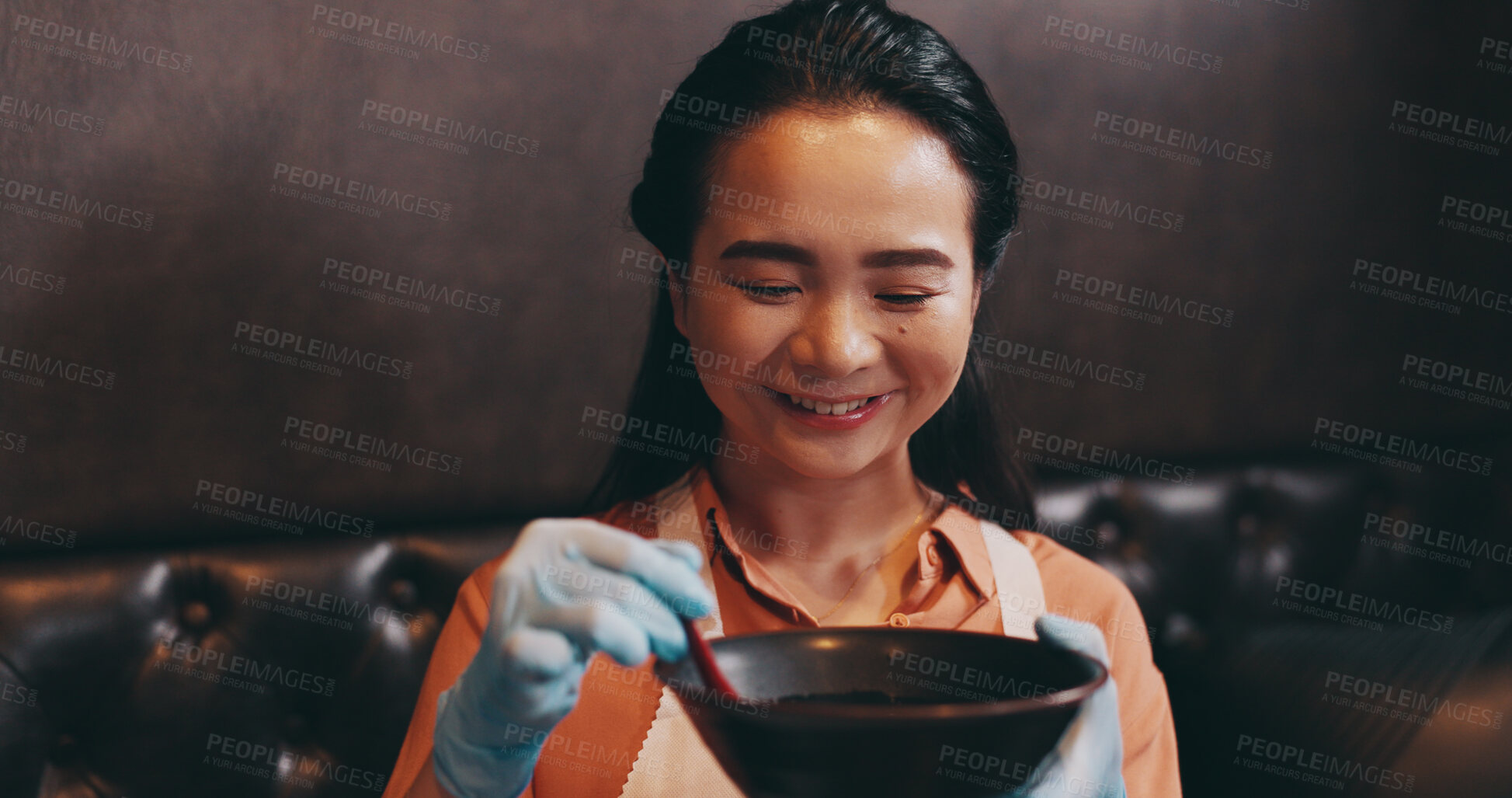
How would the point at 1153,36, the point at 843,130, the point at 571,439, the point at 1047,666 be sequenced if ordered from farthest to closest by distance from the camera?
the point at 1153,36
the point at 571,439
the point at 843,130
the point at 1047,666

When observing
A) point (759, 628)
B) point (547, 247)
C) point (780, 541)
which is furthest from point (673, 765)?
point (547, 247)

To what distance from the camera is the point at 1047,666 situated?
783 millimetres

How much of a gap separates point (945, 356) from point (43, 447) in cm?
121

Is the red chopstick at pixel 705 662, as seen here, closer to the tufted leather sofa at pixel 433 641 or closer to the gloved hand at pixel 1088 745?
Answer: the gloved hand at pixel 1088 745

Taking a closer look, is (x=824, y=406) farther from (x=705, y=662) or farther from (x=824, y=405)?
(x=705, y=662)

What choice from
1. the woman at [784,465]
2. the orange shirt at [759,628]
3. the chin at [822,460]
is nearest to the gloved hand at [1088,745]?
the woman at [784,465]

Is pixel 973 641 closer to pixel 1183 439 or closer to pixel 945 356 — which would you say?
pixel 945 356

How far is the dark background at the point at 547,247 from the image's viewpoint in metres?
1.41

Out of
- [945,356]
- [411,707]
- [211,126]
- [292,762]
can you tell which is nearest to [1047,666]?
[945,356]

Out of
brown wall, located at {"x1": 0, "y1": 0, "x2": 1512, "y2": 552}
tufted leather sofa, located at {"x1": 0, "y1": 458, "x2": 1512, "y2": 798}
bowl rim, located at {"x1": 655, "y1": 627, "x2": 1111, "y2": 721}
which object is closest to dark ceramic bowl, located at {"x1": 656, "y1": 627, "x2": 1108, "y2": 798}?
bowl rim, located at {"x1": 655, "y1": 627, "x2": 1111, "y2": 721}

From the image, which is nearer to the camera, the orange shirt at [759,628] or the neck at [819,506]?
the orange shirt at [759,628]

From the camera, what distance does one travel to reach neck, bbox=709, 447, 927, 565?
1.24 meters

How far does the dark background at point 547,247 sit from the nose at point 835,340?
2.24ft

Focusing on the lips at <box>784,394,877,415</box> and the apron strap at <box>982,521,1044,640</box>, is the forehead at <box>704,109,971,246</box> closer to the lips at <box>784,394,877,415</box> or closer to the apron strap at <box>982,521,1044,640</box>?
the lips at <box>784,394,877,415</box>
